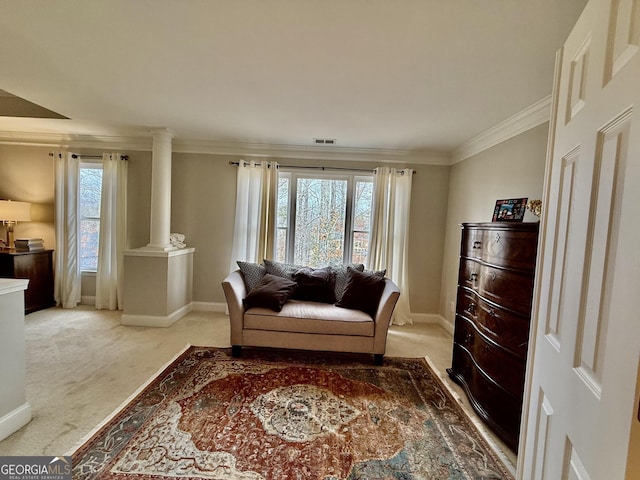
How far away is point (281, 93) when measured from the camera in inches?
90.8

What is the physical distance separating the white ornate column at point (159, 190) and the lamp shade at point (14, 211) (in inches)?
73.5

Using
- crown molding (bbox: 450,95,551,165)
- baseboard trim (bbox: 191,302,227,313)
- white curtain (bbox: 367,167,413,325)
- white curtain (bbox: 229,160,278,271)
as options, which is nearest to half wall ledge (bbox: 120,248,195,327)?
baseboard trim (bbox: 191,302,227,313)

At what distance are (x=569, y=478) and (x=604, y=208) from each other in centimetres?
68

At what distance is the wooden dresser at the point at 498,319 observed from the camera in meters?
1.68

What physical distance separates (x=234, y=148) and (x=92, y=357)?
2.93 metres

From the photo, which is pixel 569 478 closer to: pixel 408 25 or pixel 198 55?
pixel 408 25

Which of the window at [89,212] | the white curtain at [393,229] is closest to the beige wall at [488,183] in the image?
the white curtain at [393,229]

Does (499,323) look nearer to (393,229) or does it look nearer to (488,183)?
(488,183)

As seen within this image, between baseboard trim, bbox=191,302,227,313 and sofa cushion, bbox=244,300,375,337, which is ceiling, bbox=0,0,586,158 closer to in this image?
sofa cushion, bbox=244,300,375,337

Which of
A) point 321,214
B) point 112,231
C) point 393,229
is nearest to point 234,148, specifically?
point 321,214

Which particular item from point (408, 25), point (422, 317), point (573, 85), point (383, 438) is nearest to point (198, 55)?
point (408, 25)

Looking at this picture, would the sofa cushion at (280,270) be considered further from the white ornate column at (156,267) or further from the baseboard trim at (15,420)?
the baseboard trim at (15,420)

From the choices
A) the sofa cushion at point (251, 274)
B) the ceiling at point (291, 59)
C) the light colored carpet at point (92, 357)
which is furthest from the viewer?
the sofa cushion at point (251, 274)

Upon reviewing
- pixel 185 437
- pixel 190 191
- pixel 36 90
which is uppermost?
pixel 36 90
